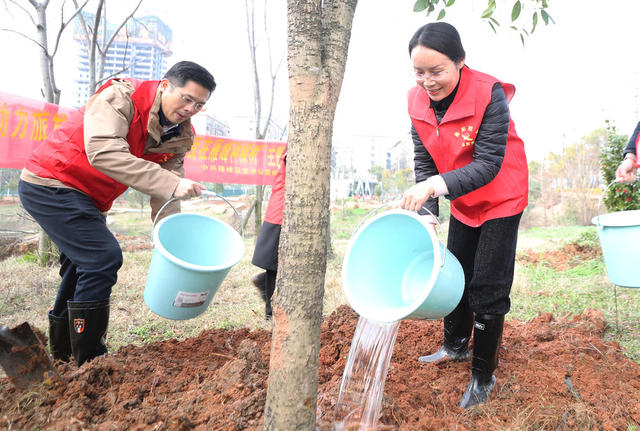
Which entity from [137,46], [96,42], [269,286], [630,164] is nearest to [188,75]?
[269,286]

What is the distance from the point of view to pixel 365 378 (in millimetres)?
1611

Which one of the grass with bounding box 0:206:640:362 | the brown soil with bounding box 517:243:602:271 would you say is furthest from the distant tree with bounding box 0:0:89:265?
the brown soil with bounding box 517:243:602:271

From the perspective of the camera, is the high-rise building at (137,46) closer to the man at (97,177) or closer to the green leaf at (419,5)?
the man at (97,177)

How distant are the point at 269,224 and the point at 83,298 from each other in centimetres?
123

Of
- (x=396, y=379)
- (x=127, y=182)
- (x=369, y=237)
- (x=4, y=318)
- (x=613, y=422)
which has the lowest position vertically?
(x=4, y=318)

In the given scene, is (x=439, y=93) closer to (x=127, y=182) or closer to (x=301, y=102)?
(x=301, y=102)

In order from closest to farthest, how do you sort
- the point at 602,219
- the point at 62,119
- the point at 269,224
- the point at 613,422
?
the point at 613,422
the point at 602,219
the point at 269,224
the point at 62,119

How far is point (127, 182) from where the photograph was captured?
64.1 inches

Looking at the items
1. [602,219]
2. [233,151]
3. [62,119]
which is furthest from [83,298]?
[233,151]

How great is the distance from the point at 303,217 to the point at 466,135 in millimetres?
813

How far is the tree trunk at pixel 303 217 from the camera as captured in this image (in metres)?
1.12

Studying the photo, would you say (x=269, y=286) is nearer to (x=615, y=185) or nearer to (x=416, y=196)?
(x=416, y=196)

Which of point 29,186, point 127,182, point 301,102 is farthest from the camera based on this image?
point 29,186

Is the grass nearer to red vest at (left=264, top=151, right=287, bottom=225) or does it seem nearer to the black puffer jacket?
red vest at (left=264, top=151, right=287, bottom=225)
